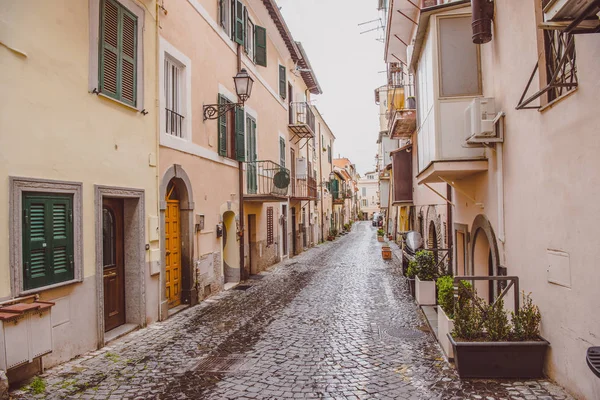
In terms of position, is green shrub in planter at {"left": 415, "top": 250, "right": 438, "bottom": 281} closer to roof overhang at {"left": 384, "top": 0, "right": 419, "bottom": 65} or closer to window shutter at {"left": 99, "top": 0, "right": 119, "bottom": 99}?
window shutter at {"left": 99, "top": 0, "right": 119, "bottom": 99}

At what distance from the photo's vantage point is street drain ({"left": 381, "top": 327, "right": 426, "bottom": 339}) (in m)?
7.14

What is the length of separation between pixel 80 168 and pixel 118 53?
2133mm

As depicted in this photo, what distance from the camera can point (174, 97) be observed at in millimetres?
9594

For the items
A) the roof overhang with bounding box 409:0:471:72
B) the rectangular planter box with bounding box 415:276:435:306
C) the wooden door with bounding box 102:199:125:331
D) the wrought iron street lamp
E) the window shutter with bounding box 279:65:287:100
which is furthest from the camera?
the window shutter with bounding box 279:65:287:100

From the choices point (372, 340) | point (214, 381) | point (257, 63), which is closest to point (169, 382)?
point (214, 381)

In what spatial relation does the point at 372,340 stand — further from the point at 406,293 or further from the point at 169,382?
the point at 406,293

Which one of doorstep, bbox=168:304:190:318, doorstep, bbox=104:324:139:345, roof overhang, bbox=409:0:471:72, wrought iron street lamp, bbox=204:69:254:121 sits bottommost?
doorstep, bbox=168:304:190:318

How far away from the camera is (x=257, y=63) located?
15.0 metres

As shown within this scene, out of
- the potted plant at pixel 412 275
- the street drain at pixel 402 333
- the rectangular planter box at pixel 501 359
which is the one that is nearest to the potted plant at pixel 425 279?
the potted plant at pixel 412 275

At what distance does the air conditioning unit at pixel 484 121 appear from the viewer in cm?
624

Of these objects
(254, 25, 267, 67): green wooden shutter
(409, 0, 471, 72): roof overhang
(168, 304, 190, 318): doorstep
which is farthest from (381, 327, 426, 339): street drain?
(254, 25, 267, 67): green wooden shutter

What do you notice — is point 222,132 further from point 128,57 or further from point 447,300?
point 447,300

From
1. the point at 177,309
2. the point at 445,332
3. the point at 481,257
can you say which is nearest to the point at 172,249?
the point at 177,309

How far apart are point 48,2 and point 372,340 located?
6.62 meters
